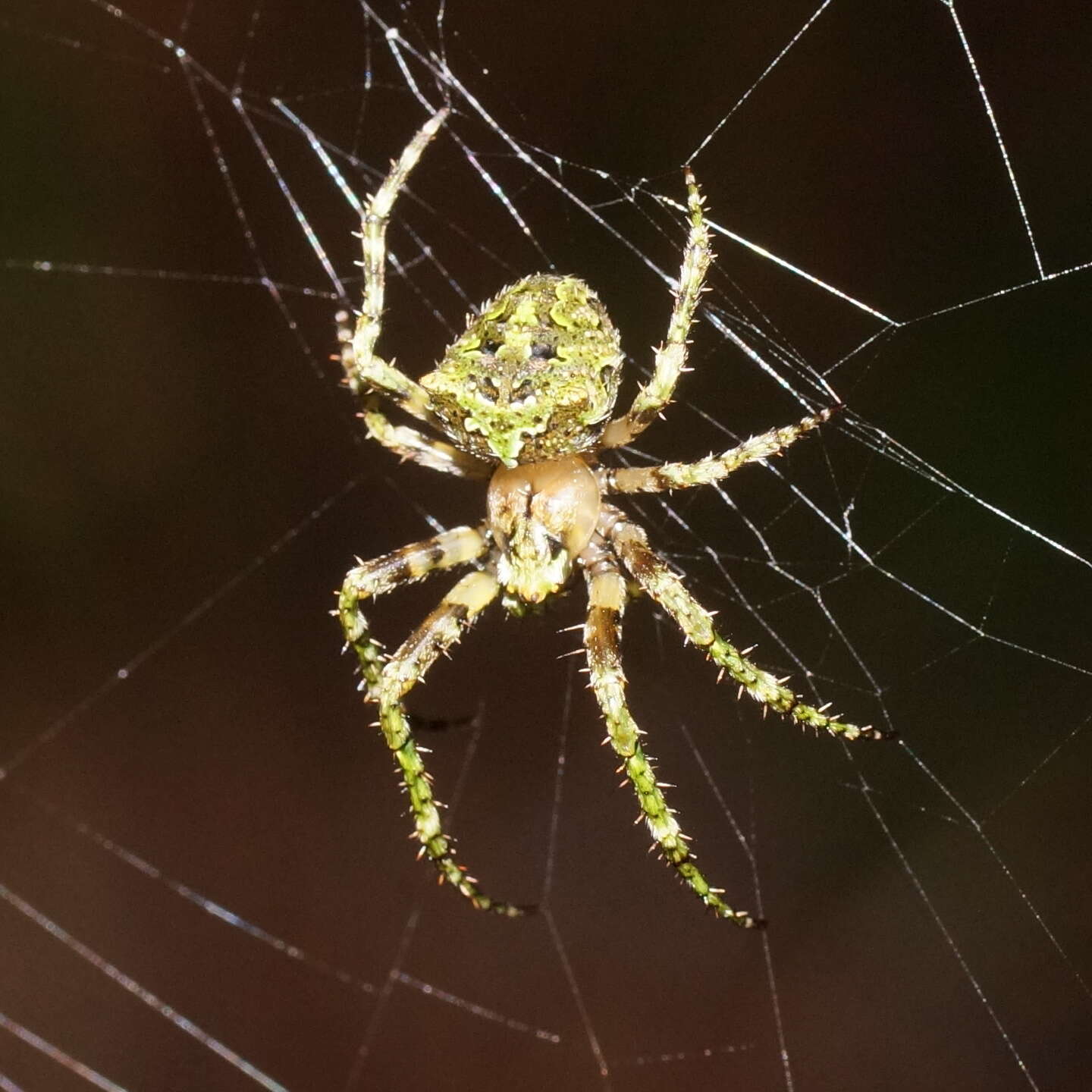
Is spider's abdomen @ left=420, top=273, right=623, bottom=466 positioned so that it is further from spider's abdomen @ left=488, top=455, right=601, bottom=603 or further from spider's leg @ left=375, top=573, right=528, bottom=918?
spider's leg @ left=375, top=573, right=528, bottom=918

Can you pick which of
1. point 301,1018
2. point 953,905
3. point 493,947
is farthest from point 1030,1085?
point 301,1018

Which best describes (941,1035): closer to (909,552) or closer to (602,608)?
(909,552)

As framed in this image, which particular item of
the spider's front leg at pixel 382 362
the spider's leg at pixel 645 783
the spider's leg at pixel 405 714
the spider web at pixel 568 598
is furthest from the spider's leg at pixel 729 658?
the spider's front leg at pixel 382 362

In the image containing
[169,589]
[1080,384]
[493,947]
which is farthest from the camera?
[169,589]

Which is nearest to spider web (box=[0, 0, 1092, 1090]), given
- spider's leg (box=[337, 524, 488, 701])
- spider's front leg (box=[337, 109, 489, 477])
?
spider's front leg (box=[337, 109, 489, 477])

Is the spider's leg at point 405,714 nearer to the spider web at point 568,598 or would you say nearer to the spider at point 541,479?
the spider at point 541,479

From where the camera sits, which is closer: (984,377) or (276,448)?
(984,377)

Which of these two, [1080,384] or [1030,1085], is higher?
[1080,384]
